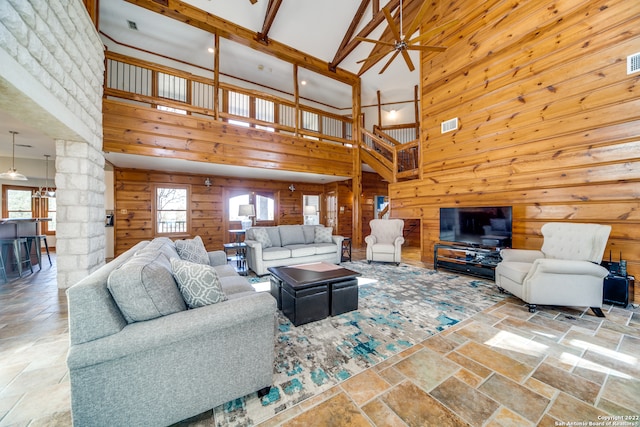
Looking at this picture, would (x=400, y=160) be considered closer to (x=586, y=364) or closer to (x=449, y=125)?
(x=449, y=125)

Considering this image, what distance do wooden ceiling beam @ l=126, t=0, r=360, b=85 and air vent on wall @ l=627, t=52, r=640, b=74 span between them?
520 cm

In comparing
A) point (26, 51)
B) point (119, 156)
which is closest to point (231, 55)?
point (119, 156)

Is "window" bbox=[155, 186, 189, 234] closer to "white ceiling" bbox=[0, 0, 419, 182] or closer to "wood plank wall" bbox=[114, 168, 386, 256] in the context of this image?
"wood plank wall" bbox=[114, 168, 386, 256]

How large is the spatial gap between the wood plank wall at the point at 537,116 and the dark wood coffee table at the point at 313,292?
3096mm

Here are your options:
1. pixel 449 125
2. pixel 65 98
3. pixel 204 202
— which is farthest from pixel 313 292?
pixel 204 202

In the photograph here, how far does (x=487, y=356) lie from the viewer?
5.91 ft

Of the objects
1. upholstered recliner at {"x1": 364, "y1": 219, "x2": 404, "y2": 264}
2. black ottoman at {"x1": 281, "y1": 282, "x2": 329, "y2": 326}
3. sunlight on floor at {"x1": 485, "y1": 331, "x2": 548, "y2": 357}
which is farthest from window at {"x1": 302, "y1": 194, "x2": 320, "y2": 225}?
sunlight on floor at {"x1": 485, "y1": 331, "x2": 548, "y2": 357}

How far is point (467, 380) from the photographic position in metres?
1.54

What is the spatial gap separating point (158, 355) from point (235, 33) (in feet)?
19.8

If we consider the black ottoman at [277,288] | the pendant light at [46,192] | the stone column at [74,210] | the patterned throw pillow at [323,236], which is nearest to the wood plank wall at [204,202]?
the pendant light at [46,192]

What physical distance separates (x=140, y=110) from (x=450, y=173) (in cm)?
586

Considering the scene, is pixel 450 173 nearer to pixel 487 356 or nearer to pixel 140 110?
pixel 487 356

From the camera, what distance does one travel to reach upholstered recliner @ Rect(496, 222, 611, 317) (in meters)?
2.44

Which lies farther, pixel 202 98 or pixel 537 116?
pixel 202 98
